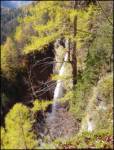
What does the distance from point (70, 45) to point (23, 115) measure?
16.9 metres

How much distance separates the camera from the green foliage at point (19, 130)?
3142cm

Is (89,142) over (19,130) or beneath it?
over

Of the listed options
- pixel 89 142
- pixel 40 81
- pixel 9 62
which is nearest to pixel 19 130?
pixel 40 81

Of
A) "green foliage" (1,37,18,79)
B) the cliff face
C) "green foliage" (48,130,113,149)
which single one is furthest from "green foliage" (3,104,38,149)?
"green foliage" (48,130,113,149)

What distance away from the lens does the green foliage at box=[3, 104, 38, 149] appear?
31.4 meters

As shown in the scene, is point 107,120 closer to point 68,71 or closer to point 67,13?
point 67,13

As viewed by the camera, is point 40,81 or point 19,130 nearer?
point 40,81

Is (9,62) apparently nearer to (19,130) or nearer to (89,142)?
(19,130)

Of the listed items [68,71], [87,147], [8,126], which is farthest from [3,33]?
[87,147]

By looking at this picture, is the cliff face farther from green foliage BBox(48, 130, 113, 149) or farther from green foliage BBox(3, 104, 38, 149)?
green foliage BBox(3, 104, 38, 149)

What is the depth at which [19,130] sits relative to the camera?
3300 centimetres

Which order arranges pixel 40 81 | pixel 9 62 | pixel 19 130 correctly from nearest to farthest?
pixel 40 81, pixel 19 130, pixel 9 62

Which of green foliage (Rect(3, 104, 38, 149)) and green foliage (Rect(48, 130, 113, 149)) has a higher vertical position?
green foliage (Rect(48, 130, 113, 149))

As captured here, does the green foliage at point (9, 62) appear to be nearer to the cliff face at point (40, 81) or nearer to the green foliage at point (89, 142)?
the cliff face at point (40, 81)
